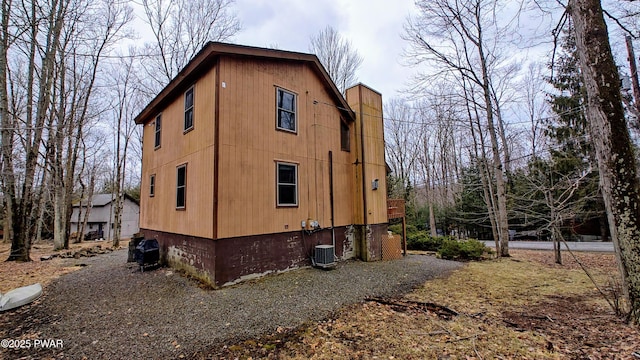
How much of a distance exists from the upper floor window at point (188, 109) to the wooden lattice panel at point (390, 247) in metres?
7.61

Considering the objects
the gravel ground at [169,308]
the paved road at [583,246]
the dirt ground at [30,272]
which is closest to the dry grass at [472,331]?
the gravel ground at [169,308]

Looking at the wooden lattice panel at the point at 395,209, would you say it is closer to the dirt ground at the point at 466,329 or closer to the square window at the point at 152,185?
the dirt ground at the point at 466,329

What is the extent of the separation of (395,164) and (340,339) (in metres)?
21.8

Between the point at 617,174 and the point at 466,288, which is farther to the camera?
the point at 466,288

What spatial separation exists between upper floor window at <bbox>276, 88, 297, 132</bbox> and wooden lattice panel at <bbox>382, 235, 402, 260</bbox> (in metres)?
5.30

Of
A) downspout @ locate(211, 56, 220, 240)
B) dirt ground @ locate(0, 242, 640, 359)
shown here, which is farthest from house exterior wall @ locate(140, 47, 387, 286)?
dirt ground @ locate(0, 242, 640, 359)

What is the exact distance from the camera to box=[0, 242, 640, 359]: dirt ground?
3475 mm

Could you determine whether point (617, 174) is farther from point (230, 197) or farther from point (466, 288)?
point (230, 197)

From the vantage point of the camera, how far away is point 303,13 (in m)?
11.3

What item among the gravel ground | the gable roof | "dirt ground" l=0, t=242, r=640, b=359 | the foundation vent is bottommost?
"dirt ground" l=0, t=242, r=640, b=359

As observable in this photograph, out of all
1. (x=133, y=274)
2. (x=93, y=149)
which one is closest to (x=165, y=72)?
(x=93, y=149)

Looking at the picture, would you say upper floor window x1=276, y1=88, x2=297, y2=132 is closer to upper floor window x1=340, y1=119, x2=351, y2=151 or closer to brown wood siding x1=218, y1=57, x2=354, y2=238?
brown wood siding x1=218, y1=57, x2=354, y2=238

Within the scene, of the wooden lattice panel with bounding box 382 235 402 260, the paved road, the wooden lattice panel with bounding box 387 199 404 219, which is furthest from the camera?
the paved road

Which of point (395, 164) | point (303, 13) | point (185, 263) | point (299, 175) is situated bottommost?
Answer: point (185, 263)
